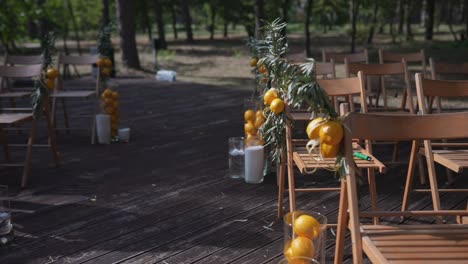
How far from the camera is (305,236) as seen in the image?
224 centimetres

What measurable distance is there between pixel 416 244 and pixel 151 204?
220 cm

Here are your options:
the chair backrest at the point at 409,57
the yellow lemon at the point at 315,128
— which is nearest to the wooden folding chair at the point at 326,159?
the yellow lemon at the point at 315,128

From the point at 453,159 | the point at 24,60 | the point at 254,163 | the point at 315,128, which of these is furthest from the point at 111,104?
the point at 315,128

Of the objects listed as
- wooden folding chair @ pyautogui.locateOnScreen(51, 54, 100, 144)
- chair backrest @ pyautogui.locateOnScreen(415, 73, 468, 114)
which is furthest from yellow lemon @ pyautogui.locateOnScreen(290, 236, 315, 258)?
wooden folding chair @ pyautogui.locateOnScreen(51, 54, 100, 144)

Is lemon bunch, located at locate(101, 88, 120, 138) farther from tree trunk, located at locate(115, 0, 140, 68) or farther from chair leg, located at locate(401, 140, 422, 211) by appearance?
tree trunk, located at locate(115, 0, 140, 68)

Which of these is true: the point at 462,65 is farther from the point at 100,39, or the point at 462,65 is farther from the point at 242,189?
the point at 100,39

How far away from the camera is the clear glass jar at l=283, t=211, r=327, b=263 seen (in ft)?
7.18

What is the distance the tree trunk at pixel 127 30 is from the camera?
12.4 meters

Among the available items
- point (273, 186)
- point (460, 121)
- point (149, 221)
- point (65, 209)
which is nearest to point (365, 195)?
point (273, 186)

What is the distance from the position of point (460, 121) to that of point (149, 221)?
2046mm

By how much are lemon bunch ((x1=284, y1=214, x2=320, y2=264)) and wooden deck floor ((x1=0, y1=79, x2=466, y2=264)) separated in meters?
0.60

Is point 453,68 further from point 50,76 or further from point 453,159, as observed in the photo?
point 50,76

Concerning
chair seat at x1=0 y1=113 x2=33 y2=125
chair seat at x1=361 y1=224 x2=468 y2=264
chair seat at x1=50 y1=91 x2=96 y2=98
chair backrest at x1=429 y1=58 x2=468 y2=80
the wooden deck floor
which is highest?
chair backrest at x1=429 y1=58 x2=468 y2=80

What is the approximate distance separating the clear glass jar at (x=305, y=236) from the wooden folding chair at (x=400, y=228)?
0.43ft
